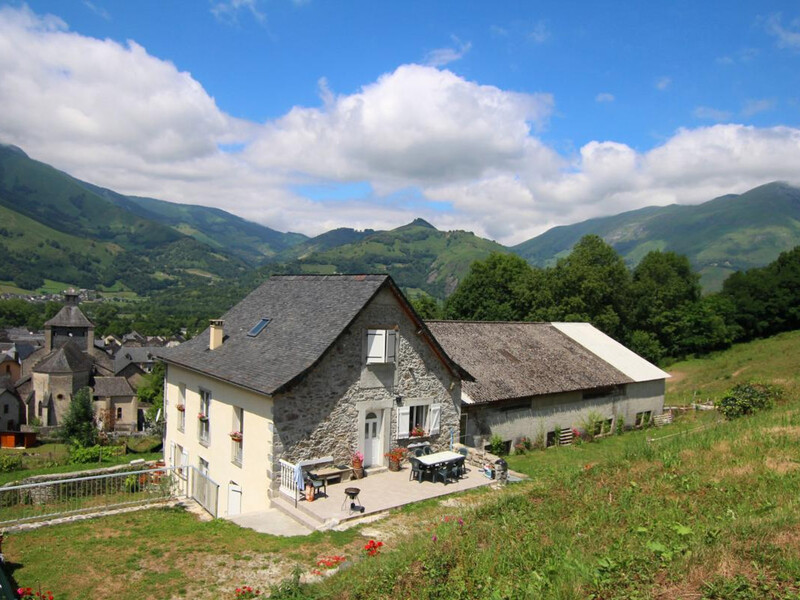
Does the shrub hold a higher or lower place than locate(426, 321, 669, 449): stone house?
lower

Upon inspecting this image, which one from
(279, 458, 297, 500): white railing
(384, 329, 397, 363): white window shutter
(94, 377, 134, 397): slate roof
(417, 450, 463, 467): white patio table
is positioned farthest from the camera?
(94, 377, 134, 397): slate roof

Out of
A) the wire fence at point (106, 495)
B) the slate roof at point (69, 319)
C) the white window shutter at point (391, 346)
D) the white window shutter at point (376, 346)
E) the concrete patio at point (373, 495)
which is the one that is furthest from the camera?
the slate roof at point (69, 319)

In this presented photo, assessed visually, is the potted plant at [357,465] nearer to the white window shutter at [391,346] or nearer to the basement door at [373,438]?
the basement door at [373,438]

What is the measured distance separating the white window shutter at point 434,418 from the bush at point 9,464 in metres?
37.1

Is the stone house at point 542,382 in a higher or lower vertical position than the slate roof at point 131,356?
higher

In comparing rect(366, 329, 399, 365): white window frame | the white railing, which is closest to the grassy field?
the white railing

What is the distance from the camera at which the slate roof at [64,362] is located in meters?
70.3

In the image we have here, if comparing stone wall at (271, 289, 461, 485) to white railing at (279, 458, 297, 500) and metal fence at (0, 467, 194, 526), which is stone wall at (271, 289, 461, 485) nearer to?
white railing at (279, 458, 297, 500)

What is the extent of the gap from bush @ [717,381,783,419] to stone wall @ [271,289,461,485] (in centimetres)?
1411

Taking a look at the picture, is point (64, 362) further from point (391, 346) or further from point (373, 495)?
point (373, 495)

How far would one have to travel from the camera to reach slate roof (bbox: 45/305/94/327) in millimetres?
88125

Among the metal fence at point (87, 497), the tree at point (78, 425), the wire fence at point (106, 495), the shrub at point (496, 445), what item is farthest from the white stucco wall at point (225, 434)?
the tree at point (78, 425)

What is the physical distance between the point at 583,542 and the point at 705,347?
59.4m

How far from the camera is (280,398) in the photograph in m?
16.0
